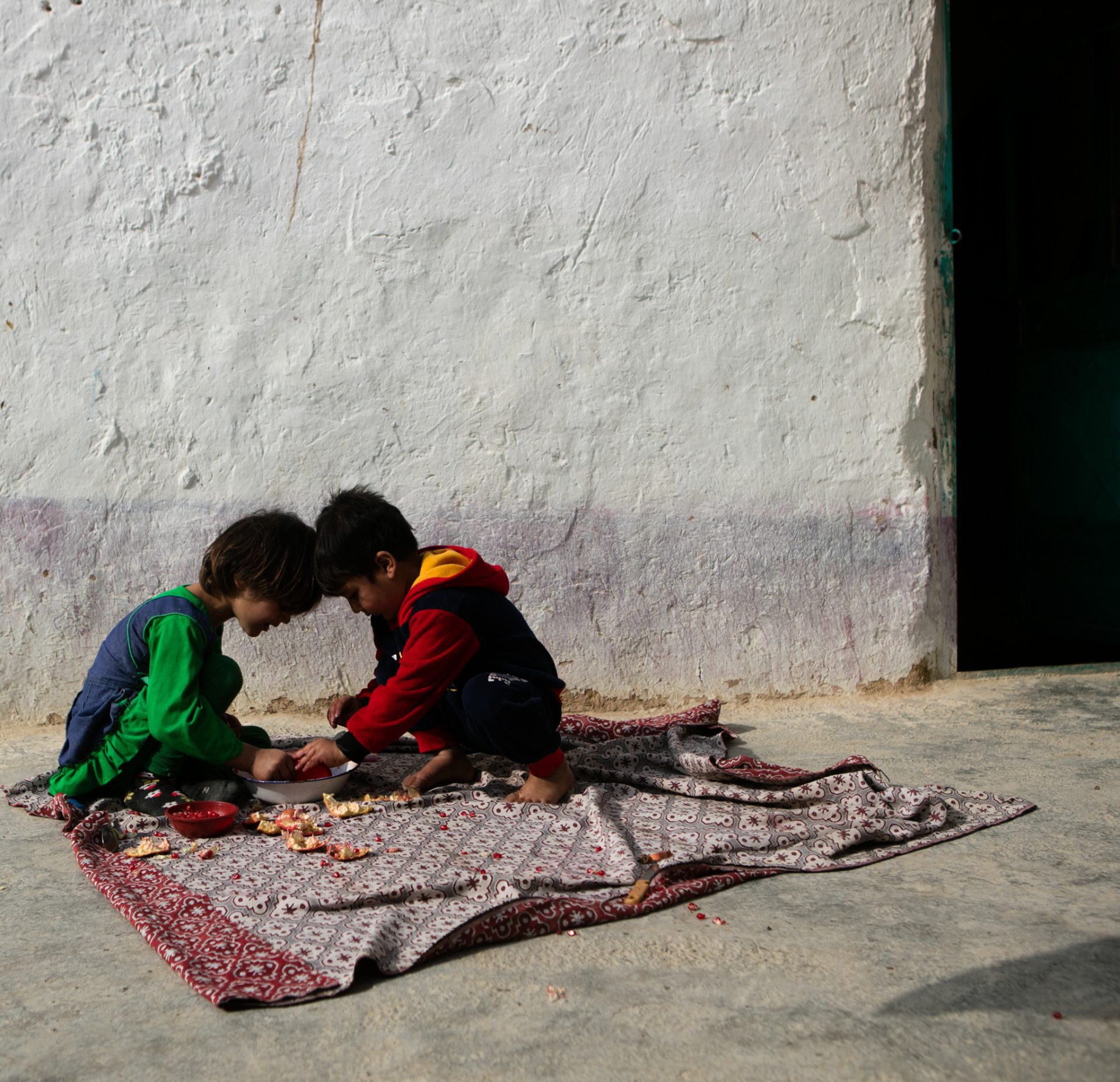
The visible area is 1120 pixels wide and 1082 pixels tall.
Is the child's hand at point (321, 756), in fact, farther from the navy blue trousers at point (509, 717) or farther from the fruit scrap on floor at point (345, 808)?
the navy blue trousers at point (509, 717)

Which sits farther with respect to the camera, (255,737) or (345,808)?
(255,737)

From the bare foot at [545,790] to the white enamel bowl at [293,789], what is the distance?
1.53 feet

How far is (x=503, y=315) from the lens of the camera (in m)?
3.70

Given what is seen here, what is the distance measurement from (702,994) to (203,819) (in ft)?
4.34

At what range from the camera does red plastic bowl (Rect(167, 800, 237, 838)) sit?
95.3 inches

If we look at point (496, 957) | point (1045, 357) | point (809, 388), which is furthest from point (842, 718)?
point (1045, 357)

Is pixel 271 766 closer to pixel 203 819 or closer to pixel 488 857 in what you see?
pixel 203 819

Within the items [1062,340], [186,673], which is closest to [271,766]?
[186,673]

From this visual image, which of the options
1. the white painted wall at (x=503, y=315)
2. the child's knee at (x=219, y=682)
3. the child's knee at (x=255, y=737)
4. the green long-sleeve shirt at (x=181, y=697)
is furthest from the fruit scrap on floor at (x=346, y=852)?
the white painted wall at (x=503, y=315)

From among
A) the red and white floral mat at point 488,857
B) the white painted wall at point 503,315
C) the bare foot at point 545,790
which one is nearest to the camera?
the red and white floral mat at point 488,857

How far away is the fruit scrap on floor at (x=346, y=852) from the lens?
7.45ft

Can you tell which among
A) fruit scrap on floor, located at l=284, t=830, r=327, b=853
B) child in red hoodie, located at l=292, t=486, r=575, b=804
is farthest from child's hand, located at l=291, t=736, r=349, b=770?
fruit scrap on floor, located at l=284, t=830, r=327, b=853

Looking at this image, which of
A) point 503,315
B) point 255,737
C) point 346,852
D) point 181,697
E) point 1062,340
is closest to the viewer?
point 346,852

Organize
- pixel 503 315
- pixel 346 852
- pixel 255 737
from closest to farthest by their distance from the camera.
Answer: pixel 346 852, pixel 255 737, pixel 503 315
